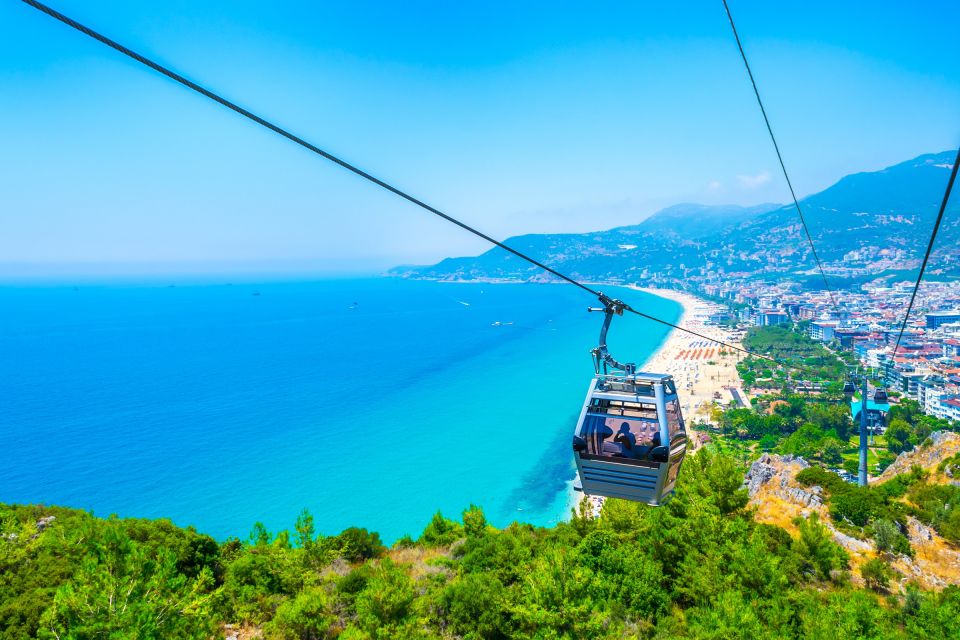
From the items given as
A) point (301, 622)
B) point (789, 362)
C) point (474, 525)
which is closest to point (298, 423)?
point (474, 525)

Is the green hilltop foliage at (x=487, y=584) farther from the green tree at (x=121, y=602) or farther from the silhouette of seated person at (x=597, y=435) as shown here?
the silhouette of seated person at (x=597, y=435)

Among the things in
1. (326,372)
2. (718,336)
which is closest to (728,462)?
(326,372)

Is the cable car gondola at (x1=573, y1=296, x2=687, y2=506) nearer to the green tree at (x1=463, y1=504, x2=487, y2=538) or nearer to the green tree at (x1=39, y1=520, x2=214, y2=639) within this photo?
the green tree at (x1=39, y1=520, x2=214, y2=639)

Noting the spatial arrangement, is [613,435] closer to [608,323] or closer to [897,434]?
[608,323]

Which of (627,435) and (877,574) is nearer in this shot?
(627,435)

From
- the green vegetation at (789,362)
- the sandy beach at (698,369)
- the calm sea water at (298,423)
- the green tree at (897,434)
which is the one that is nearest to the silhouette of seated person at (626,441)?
the sandy beach at (698,369)

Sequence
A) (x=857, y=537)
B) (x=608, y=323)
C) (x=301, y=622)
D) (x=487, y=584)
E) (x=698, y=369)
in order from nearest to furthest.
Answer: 1. (x=608, y=323)
2. (x=301, y=622)
3. (x=487, y=584)
4. (x=857, y=537)
5. (x=698, y=369)
